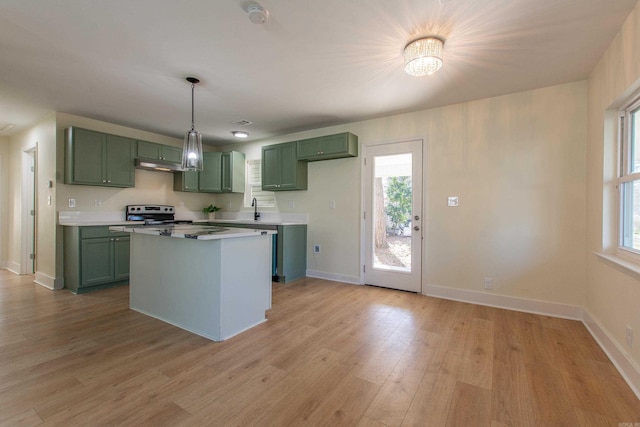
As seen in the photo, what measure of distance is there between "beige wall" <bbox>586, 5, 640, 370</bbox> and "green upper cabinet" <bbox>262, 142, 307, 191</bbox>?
353 cm

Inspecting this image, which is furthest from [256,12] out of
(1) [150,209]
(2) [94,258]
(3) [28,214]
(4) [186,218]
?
(3) [28,214]

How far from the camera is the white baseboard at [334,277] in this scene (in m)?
4.28

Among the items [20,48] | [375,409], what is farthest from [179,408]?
[20,48]

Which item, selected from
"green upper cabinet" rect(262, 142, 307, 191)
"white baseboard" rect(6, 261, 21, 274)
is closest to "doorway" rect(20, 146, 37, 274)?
"white baseboard" rect(6, 261, 21, 274)

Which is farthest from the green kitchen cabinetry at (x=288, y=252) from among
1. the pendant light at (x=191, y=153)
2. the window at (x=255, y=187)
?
the pendant light at (x=191, y=153)

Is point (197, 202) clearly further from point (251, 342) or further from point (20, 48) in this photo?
point (251, 342)

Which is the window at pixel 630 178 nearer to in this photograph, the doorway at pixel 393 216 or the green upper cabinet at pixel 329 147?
the doorway at pixel 393 216

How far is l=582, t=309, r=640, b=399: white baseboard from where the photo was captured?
1.79 metres

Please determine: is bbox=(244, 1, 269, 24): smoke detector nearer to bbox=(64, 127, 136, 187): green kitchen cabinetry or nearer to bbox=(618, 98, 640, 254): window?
bbox=(618, 98, 640, 254): window

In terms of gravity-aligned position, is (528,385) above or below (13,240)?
below

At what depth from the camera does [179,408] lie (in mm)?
1601

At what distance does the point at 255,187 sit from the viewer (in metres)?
5.53

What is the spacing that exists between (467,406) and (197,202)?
5537 mm

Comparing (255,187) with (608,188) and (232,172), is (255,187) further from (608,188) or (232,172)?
(608,188)
